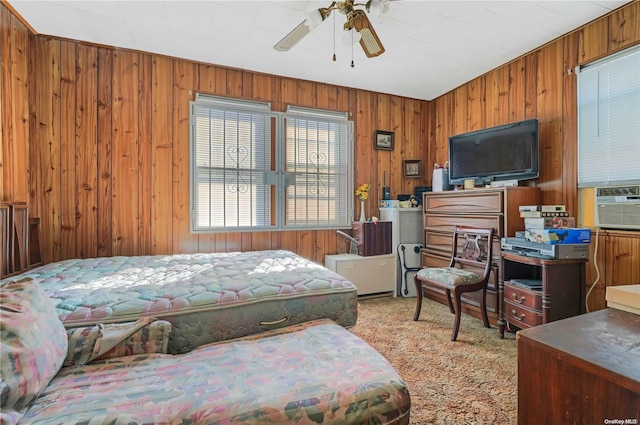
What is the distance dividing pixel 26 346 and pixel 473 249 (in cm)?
329

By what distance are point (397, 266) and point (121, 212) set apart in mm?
3160

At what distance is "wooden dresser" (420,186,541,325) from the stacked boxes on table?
9.4 inches

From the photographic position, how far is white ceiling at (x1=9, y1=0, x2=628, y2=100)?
233 cm

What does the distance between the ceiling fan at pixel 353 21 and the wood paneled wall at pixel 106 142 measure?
5.13 feet

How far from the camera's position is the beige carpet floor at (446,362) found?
5.50 ft

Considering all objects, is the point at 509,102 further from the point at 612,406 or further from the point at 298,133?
the point at 612,406

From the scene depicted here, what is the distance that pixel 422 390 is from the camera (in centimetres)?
187

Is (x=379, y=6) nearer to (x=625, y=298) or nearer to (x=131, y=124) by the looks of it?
(x=625, y=298)

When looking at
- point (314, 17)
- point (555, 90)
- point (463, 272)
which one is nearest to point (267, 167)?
point (314, 17)

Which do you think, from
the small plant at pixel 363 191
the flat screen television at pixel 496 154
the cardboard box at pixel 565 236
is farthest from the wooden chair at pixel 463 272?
the small plant at pixel 363 191

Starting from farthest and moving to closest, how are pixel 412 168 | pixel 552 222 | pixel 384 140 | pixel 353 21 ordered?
pixel 412 168, pixel 384 140, pixel 552 222, pixel 353 21

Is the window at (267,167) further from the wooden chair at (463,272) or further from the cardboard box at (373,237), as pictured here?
the wooden chair at (463,272)

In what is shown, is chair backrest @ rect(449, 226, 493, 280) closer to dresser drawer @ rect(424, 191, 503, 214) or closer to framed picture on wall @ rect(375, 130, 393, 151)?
dresser drawer @ rect(424, 191, 503, 214)

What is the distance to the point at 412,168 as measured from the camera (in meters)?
4.29
